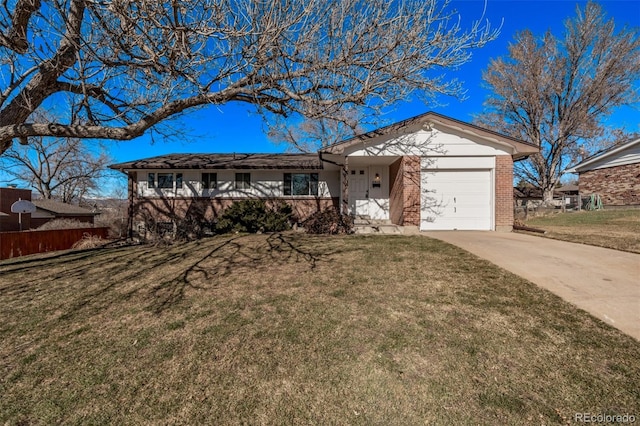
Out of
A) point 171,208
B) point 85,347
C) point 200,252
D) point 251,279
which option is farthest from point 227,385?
point 171,208

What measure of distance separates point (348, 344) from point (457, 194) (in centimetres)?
886

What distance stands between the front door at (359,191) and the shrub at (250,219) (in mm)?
3205

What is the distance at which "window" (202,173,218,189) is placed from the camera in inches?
572

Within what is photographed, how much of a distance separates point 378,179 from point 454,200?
3.35 meters

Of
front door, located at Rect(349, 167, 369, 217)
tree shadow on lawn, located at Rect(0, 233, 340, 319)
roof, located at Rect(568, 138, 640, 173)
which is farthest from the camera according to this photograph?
roof, located at Rect(568, 138, 640, 173)

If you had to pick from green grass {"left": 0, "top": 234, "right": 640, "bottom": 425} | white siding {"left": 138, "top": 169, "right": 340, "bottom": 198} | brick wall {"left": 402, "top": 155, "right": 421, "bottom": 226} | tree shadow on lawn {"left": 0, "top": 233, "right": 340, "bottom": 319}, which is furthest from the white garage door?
green grass {"left": 0, "top": 234, "right": 640, "bottom": 425}

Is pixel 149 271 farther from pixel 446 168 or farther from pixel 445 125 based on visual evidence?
pixel 445 125

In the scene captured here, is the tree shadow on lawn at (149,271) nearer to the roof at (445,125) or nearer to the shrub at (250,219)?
the shrub at (250,219)

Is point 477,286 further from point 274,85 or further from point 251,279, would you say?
point 274,85

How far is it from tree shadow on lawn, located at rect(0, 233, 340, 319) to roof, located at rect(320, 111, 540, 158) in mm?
3859

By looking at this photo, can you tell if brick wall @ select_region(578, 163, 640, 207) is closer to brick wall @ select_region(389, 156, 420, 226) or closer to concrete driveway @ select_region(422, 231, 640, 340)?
concrete driveway @ select_region(422, 231, 640, 340)

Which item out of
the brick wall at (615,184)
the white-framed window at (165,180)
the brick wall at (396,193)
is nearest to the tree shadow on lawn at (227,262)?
the brick wall at (396,193)

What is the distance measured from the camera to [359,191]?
1277 cm

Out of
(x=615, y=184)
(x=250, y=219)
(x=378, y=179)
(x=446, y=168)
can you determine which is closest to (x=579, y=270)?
(x=446, y=168)
